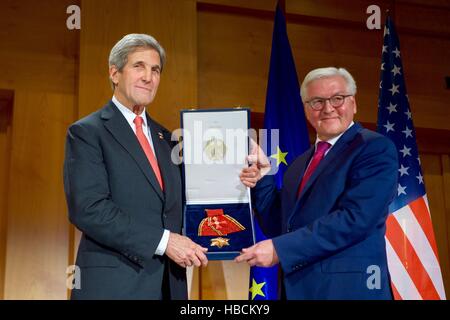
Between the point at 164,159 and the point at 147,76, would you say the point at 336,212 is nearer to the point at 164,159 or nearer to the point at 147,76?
the point at 164,159

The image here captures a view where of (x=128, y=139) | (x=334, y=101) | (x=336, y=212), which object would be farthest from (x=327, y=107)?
(x=128, y=139)

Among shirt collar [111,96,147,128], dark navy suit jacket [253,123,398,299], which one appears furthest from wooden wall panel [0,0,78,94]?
dark navy suit jacket [253,123,398,299]

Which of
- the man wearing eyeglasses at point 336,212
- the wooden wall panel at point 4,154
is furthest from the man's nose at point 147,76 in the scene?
the wooden wall panel at point 4,154

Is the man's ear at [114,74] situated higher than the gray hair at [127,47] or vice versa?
the gray hair at [127,47]

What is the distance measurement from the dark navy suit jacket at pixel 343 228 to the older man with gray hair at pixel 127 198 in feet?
1.27

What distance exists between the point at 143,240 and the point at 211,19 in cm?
250

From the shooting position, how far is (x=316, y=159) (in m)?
2.32

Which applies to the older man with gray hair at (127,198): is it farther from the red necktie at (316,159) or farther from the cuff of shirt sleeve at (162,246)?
the red necktie at (316,159)

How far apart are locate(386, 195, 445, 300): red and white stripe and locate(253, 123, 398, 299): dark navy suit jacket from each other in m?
1.41

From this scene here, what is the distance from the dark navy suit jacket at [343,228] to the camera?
78.4 inches

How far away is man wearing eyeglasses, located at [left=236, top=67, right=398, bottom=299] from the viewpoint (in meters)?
2.00

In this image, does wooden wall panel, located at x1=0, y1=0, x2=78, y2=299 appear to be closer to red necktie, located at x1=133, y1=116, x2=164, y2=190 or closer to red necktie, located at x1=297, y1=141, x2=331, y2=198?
red necktie, located at x1=133, y1=116, x2=164, y2=190
